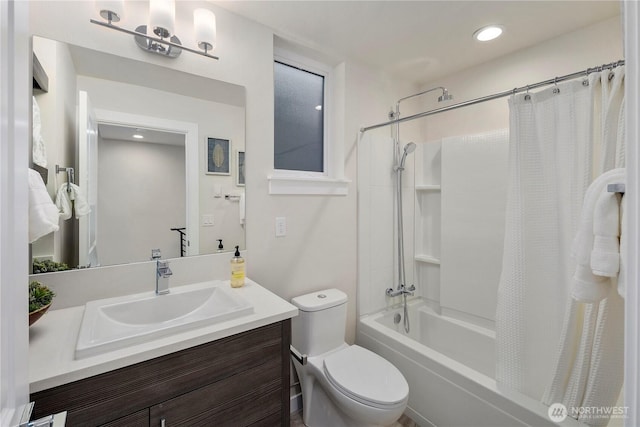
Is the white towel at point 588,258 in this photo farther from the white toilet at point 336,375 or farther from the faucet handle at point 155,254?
the faucet handle at point 155,254

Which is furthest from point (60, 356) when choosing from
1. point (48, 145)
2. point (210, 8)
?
point (210, 8)

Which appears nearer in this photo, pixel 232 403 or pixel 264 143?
pixel 232 403

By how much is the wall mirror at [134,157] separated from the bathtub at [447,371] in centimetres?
A: 122

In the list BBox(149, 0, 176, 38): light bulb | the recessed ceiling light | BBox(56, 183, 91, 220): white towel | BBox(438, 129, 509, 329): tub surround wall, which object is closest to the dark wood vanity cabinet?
BBox(56, 183, 91, 220): white towel

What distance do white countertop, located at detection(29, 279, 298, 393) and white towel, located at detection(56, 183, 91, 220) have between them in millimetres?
405

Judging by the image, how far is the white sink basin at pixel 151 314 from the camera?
926 millimetres

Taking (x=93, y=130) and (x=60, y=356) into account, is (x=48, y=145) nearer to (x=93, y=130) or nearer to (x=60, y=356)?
(x=93, y=130)

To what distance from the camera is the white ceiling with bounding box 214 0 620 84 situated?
1.54m

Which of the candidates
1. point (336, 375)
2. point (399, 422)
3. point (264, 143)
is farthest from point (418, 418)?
point (264, 143)

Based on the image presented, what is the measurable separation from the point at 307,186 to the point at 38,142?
1298 mm

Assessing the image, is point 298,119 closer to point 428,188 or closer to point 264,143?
point 264,143

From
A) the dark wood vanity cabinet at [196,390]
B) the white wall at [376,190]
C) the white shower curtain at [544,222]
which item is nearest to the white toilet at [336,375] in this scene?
the dark wood vanity cabinet at [196,390]

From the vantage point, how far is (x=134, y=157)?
1.35 m

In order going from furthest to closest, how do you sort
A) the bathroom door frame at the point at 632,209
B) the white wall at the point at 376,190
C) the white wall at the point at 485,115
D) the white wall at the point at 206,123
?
the white wall at the point at 376,190
the white wall at the point at 485,115
the white wall at the point at 206,123
the bathroom door frame at the point at 632,209
